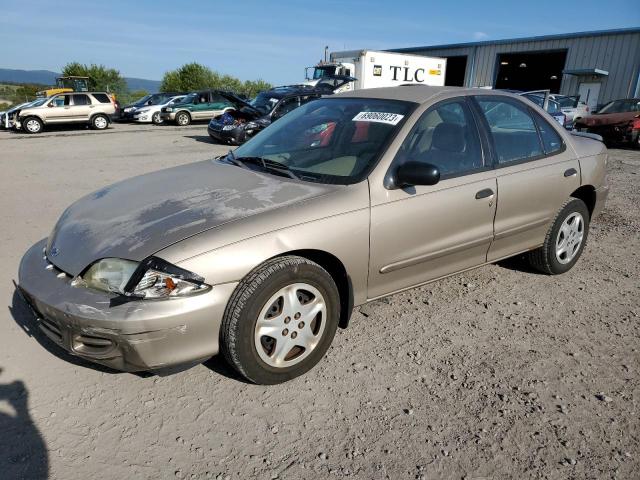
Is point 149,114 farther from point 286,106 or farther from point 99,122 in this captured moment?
point 286,106

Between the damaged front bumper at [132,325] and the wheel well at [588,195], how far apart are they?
335cm

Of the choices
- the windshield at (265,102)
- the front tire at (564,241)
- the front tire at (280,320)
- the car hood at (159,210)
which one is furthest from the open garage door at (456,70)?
the front tire at (280,320)

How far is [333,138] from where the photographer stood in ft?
11.0

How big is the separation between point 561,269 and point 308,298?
269 cm

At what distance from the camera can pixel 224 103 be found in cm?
2216

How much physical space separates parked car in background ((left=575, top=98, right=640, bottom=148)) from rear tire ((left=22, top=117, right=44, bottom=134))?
62.3 feet

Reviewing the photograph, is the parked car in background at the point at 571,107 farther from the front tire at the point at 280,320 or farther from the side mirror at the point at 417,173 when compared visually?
the front tire at the point at 280,320

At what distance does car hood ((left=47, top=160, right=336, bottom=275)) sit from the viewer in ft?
8.05

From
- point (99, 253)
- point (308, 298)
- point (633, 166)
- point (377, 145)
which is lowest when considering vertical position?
point (633, 166)

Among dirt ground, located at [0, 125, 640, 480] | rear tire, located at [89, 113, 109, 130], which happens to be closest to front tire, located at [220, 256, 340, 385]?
dirt ground, located at [0, 125, 640, 480]

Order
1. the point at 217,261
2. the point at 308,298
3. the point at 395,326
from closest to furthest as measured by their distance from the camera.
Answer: the point at 217,261
the point at 308,298
the point at 395,326

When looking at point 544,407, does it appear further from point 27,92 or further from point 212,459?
point 27,92

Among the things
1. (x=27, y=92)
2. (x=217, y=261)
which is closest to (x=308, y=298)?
(x=217, y=261)

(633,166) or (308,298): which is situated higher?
(308,298)
